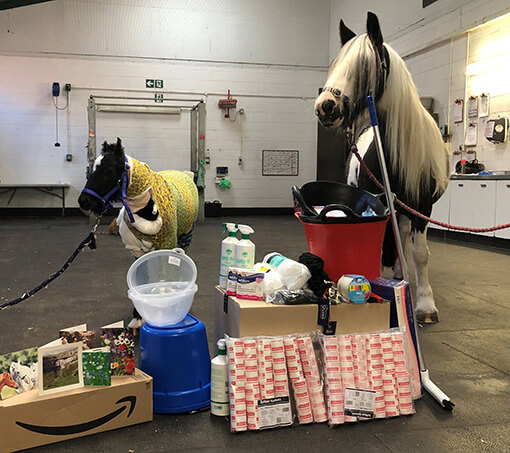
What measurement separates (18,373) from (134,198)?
1.04 meters

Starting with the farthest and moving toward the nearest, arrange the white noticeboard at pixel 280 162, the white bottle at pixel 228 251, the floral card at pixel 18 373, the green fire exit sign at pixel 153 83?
the white noticeboard at pixel 280 162 < the green fire exit sign at pixel 153 83 < the white bottle at pixel 228 251 < the floral card at pixel 18 373

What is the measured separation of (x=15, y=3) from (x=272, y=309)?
25.5 feet

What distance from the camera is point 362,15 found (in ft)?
32.7

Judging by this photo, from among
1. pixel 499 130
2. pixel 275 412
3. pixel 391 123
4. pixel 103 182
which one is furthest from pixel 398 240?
pixel 499 130

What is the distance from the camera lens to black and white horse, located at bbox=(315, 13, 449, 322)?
84.0 inches

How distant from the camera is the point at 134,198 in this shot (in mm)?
2484

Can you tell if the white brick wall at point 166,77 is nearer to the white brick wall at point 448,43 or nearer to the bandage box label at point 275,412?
the white brick wall at point 448,43

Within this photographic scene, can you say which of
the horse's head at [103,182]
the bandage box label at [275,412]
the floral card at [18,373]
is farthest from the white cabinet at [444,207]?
the floral card at [18,373]

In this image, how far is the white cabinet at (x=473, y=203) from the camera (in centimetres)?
666

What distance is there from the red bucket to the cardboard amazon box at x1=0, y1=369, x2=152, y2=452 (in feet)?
2.84

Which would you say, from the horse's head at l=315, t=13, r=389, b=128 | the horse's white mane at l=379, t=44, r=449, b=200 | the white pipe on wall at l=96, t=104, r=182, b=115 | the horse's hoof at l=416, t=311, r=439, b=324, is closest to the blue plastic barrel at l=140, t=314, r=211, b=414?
the horse's head at l=315, t=13, r=389, b=128

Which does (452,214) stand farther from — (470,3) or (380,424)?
(380,424)

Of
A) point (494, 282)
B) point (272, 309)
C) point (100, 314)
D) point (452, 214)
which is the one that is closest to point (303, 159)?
point (452, 214)

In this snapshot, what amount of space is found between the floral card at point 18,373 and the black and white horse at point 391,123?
5.15ft
